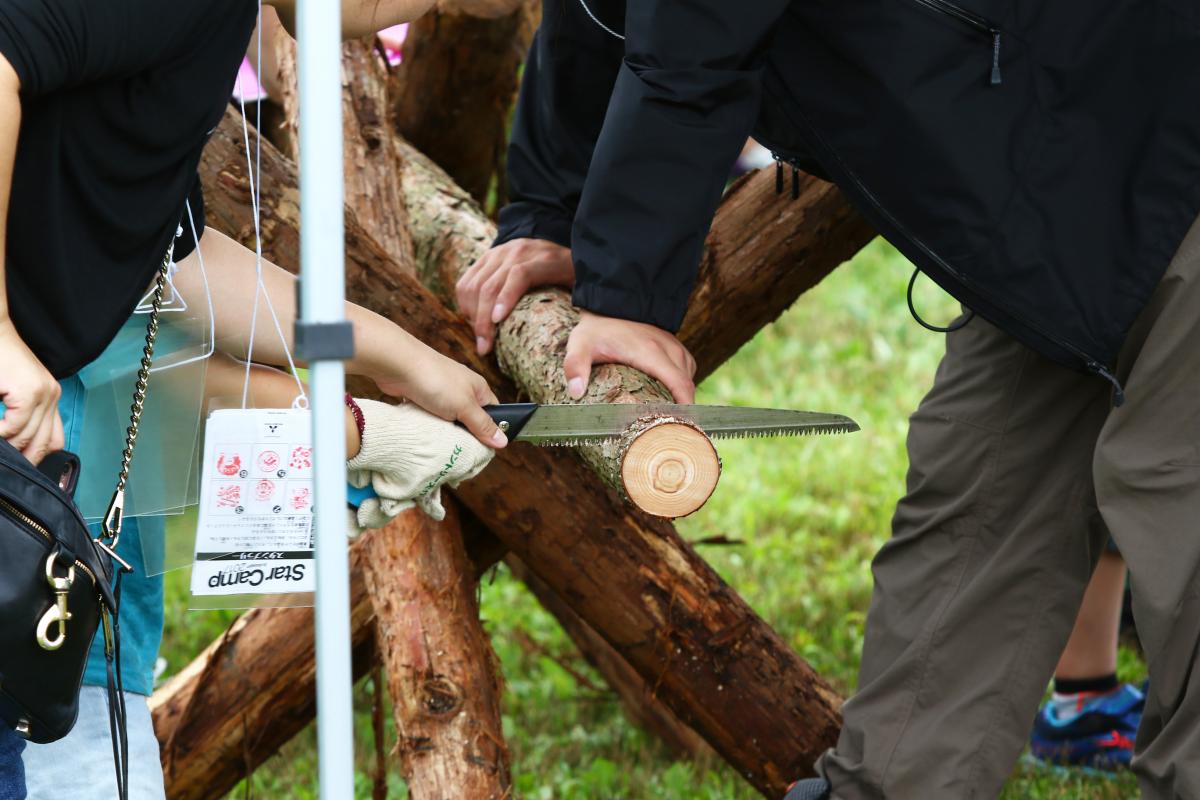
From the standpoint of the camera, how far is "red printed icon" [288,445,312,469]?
5.65 feet

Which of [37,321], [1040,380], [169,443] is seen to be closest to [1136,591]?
[1040,380]

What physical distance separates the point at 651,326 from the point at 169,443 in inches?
29.6

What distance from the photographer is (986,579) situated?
7.72ft

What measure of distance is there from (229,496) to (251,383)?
25 centimetres

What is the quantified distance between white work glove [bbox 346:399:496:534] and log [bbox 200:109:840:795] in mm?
786

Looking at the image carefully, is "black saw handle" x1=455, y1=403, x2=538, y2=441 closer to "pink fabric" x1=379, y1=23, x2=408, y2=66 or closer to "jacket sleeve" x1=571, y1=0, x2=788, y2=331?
"jacket sleeve" x1=571, y1=0, x2=788, y2=331

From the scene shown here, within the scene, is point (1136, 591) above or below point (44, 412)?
below

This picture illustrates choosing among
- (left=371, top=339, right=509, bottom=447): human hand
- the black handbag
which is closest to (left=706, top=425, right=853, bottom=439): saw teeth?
(left=371, top=339, right=509, bottom=447): human hand

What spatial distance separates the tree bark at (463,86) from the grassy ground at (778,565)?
50.8 inches

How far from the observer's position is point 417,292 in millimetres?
2701

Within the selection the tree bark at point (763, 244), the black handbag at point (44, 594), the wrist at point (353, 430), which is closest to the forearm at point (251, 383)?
A: the wrist at point (353, 430)

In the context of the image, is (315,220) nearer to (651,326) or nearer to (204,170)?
(651,326)

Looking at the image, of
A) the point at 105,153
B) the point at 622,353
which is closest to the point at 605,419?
the point at 622,353

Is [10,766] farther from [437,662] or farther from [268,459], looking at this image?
[437,662]
